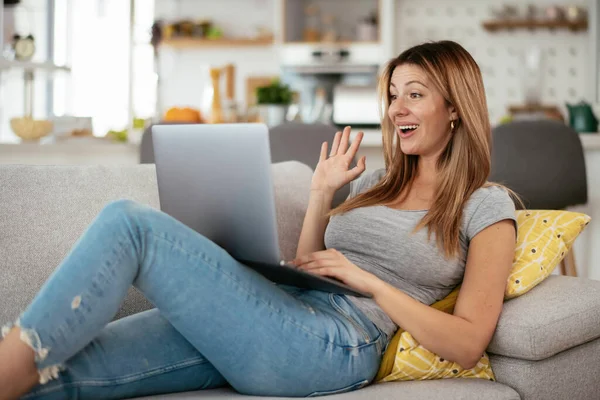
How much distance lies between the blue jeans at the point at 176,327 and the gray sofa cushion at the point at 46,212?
0.37m

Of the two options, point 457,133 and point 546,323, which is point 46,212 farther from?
point 546,323

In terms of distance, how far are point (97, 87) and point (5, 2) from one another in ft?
10.8

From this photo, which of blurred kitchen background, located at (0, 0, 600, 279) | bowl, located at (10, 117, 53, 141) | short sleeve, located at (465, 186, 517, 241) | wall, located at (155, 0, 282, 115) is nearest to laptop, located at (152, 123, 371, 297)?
short sleeve, located at (465, 186, 517, 241)

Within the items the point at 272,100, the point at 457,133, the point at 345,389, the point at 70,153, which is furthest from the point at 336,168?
the point at 272,100

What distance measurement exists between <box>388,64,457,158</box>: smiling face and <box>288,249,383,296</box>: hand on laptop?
0.40 meters

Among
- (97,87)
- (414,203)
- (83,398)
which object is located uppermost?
(97,87)

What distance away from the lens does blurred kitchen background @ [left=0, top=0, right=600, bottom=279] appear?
6.89 m

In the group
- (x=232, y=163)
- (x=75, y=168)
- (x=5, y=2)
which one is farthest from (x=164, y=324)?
(x=5, y=2)

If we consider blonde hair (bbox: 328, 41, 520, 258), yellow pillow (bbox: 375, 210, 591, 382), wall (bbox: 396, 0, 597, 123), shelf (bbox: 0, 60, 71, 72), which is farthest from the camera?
wall (bbox: 396, 0, 597, 123)

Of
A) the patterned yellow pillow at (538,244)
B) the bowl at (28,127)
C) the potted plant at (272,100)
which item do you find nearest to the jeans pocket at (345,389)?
the patterned yellow pillow at (538,244)

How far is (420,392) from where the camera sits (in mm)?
1531

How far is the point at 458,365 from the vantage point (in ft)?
5.36

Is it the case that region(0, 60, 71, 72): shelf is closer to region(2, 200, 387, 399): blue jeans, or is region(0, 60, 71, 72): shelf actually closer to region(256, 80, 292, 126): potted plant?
region(256, 80, 292, 126): potted plant

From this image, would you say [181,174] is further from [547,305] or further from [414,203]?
[547,305]
